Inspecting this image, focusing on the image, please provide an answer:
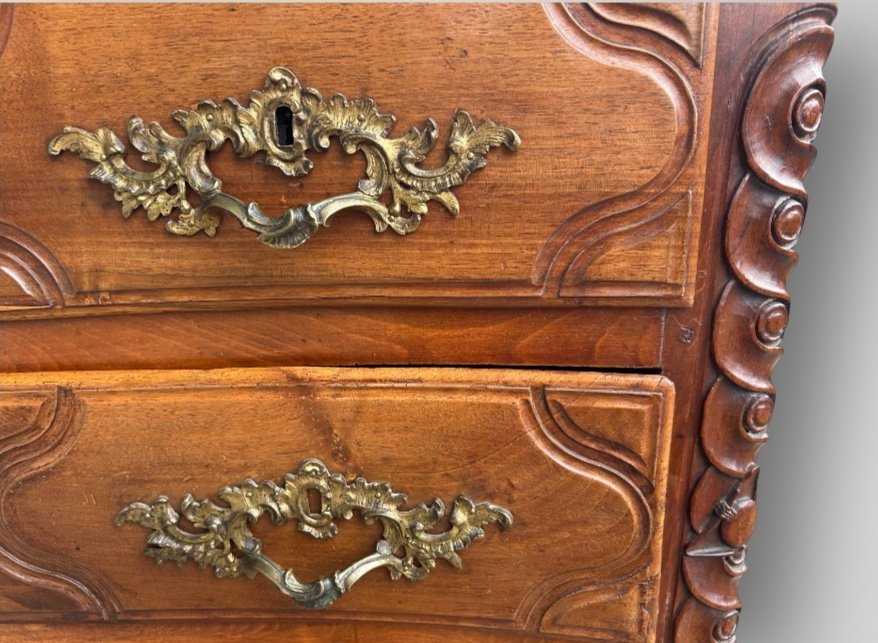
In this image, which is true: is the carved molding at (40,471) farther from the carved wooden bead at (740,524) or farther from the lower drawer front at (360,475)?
the carved wooden bead at (740,524)

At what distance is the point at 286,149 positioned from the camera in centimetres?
36

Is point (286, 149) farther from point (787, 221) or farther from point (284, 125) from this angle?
point (787, 221)

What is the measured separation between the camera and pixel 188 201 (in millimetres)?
366

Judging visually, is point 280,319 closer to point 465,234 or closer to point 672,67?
point 465,234

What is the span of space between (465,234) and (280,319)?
121mm

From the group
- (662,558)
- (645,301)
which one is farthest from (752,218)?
(662,558)

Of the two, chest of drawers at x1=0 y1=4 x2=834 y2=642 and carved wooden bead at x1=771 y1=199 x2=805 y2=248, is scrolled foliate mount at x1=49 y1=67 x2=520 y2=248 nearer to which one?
chest of drawers at x1=0 y1=4 x2=834 y2=642

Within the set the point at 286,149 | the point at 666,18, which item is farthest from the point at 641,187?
the point at 286,149

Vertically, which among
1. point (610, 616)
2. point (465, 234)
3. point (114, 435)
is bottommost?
point (610, 616)

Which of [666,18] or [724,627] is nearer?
[666,18]

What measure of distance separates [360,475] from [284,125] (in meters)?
0.21

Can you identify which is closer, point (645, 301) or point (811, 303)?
point (645, 301)

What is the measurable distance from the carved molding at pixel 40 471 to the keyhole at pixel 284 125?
7.5 inches

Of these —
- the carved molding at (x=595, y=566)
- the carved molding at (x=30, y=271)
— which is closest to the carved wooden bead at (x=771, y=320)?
the carved molding at (x=595, y=566)
